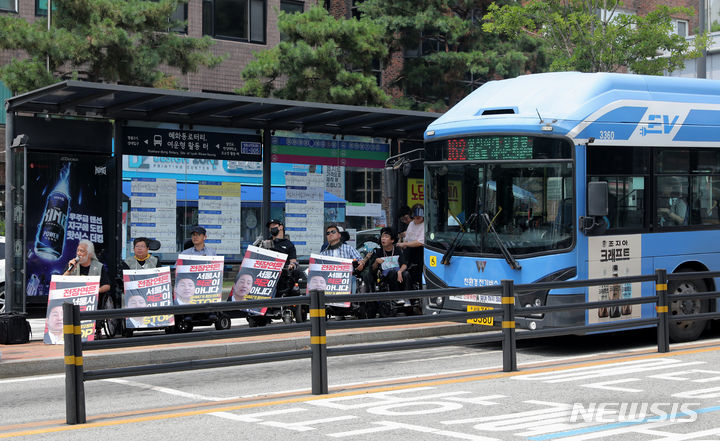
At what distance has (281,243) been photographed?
15391mm

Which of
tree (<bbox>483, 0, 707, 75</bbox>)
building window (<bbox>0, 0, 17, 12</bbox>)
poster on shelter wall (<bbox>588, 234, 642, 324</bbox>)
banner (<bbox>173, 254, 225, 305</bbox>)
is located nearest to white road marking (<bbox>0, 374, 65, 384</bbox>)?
banner (<bbox>173, 254, 225, 305</bbox>)

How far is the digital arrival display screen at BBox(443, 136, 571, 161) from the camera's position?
12.6 metres

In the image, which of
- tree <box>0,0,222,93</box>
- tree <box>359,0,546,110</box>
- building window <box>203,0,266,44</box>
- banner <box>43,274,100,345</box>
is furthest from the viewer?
building window <box>203,0,266,44</box>

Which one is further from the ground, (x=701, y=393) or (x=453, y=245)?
(x=453, y=245)

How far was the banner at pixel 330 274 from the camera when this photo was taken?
15.3 metres

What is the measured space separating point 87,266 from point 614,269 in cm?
699

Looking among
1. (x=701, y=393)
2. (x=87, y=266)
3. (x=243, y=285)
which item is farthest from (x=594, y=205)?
(x=87, y=266)

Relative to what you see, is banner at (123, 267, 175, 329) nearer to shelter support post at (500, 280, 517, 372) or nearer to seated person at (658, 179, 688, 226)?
shelter support post at (500, 280, 517, 372)

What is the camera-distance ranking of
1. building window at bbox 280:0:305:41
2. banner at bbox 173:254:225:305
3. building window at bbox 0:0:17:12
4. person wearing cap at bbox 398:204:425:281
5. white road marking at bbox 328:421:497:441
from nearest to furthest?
white road marking at bbox 328:421:497:441 → banner at bbox 173:254:225:305 → person wearing cap at bbox 398:204:425:281 → building window at bbox 0:0:17:12 → building window at bbox 280:0:305:41

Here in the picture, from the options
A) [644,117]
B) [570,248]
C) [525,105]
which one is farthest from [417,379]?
[644,117]

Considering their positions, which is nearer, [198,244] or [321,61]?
[198,244]

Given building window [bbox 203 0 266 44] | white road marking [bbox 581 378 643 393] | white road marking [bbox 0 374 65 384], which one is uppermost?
building window [bbox 203 0 266 44]

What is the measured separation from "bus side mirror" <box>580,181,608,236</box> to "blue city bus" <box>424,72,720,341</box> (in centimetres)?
2

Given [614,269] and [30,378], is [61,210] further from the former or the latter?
[614,269]
